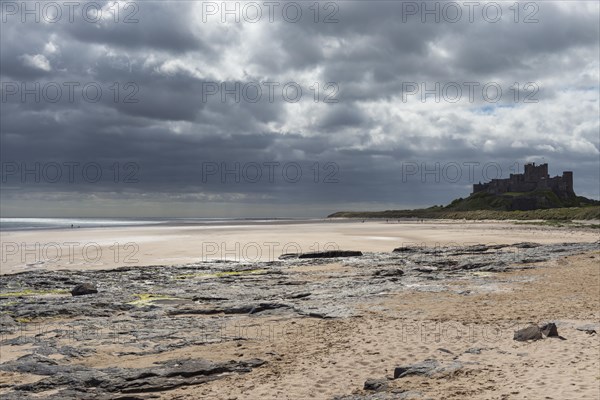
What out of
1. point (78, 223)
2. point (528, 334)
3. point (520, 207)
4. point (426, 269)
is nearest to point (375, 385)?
point (528, 334)

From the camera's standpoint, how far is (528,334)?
1127 centimetres

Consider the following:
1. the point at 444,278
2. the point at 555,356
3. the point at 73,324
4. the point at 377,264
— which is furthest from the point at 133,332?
the point at 377,264

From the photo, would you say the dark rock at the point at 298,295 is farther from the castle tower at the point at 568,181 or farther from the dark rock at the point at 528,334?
the castle tower at the point at 568,181

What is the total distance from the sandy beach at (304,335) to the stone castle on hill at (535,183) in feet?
582

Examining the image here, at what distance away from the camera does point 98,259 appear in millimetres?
32312

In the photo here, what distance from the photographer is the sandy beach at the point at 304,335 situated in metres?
9.28

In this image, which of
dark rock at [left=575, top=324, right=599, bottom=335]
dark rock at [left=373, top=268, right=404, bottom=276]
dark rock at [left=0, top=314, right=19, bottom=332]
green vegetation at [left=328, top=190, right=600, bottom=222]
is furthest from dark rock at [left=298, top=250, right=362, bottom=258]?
green vegetation at [left=328, top=190, right=600, bottom=222]

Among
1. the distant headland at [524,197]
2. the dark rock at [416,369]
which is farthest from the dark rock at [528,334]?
the distant headland at [524,197]

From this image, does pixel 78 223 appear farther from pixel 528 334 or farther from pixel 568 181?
pixel 568 181

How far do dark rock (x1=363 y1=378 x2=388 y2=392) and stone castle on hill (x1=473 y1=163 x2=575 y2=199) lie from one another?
621 feet

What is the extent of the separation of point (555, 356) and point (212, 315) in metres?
9.91

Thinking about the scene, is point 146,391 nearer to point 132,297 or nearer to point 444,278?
point 132,297

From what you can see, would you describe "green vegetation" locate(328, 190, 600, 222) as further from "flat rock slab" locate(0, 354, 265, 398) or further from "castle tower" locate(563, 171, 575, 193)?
"flat rock slab" locate(0, 354, 265, 398)

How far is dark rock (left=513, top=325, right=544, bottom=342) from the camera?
11.2 m
